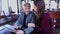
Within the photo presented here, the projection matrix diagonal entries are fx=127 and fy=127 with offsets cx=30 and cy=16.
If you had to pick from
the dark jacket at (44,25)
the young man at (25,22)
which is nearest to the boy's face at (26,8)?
the young man at (25,22)

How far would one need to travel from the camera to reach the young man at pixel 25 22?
105cm

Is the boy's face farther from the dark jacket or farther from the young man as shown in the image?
the dark jacket

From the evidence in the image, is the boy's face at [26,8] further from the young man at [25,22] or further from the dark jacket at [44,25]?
the dark jacket at [44,25]

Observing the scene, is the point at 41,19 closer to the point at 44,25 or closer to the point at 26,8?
the point at 44,25

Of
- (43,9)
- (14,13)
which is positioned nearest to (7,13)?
(14,13)

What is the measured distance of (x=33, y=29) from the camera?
1.07 metres

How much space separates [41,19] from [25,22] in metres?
0.14

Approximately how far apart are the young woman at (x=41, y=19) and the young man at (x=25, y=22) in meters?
0.05

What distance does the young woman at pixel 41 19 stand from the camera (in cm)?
107

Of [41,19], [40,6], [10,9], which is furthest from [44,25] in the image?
[10,9]

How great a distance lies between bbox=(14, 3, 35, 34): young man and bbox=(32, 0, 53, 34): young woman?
46 mm

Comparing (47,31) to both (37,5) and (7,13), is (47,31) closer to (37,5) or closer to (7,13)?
(37,5)

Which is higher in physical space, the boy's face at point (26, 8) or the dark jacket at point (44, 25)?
the boy's face at point (26, 8)

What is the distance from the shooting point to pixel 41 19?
109cm
